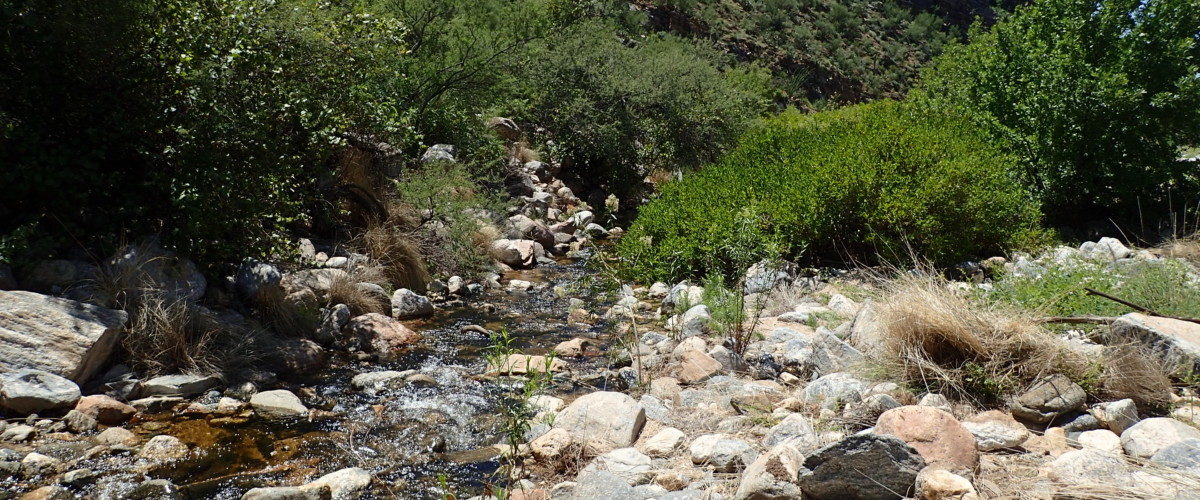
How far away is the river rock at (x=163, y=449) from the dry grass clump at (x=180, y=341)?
1.15 metres

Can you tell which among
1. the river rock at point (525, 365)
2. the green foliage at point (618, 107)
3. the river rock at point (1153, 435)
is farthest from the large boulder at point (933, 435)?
→ the green foliage at point (618, 107)

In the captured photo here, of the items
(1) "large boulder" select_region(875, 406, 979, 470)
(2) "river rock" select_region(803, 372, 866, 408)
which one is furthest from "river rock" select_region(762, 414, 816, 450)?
(1) "large boulder" select_region(875, 406, 979, 470)

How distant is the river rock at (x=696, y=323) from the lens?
6.71 meters

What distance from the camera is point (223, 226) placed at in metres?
Result: 6.33

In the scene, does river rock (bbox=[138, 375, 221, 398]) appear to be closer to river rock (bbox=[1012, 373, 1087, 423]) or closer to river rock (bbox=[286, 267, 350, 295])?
river rock (bbox=[286, 267, 350, 295])

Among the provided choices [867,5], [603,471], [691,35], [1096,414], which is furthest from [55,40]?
[867,5]

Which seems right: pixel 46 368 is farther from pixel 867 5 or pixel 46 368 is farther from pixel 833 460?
pixel 867 5

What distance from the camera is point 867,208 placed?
857 centimetres

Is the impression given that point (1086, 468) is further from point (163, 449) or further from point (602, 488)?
point (163, 449)

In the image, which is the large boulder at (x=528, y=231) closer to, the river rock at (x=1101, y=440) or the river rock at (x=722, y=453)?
the river rock at (x=722, y=453)

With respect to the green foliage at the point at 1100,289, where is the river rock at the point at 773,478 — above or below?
below

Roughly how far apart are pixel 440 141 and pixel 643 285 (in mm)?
4833

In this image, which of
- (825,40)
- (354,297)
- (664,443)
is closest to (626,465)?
(664,443)

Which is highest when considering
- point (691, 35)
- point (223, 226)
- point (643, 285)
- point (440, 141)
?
point (691, 35)
